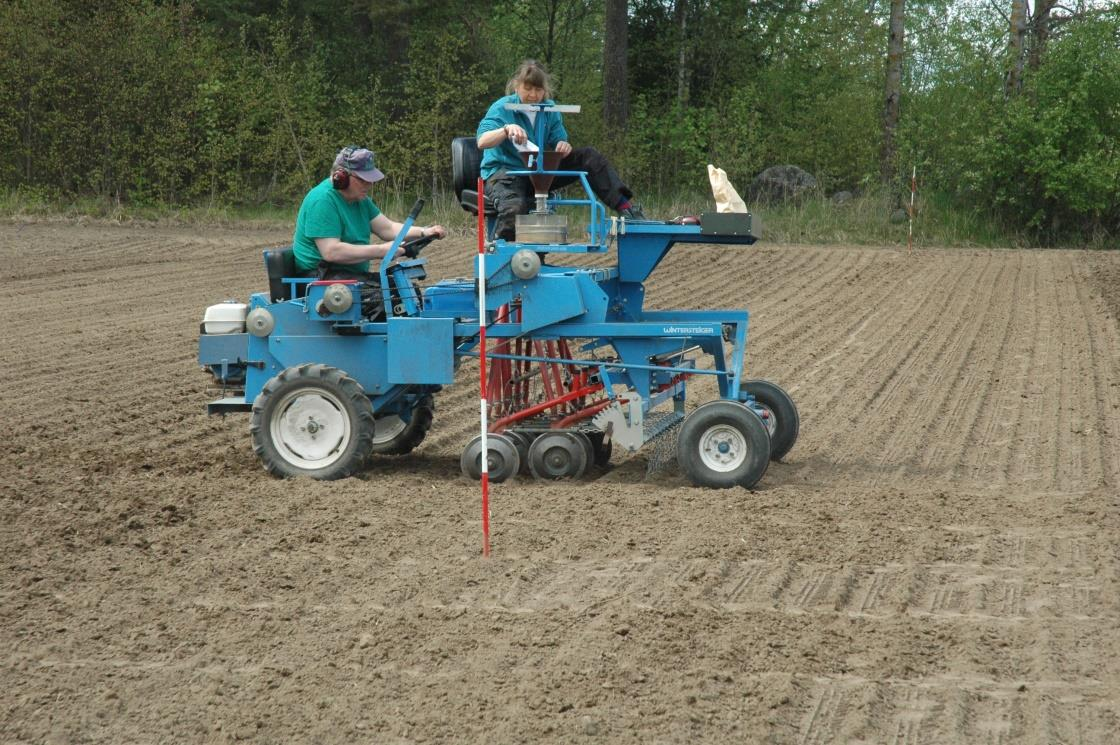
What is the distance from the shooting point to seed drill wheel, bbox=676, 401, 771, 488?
761 cm

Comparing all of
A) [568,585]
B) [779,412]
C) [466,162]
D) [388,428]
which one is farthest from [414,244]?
[568,585]

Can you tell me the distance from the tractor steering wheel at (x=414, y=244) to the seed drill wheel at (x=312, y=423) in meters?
0.93

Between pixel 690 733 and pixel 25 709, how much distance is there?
2251 mm

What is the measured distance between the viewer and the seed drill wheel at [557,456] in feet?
26.3

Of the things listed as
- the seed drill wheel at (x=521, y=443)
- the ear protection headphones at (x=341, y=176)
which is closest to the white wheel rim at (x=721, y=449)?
the seed drill wheel at (x=521, y=443)

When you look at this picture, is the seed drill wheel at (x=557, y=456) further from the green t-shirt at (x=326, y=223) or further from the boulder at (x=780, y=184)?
the boulder at (x=780, y=184)

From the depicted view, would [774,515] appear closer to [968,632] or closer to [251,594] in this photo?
[968,632]

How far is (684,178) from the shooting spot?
3134 cm

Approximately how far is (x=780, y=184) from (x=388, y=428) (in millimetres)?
21799

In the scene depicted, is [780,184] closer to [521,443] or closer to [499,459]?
[521,443]

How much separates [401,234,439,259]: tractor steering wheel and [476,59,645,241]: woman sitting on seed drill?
425 millimetres

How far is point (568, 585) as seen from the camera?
5.79 m

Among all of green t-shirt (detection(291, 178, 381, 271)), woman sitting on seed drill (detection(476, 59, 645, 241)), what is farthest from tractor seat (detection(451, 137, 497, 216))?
green t-shirt (detection(291, 178, 381, 271))

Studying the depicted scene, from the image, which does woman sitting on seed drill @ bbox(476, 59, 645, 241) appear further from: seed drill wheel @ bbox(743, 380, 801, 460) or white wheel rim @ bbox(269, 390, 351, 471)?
white wheel rim @ bbox(269, 390, 351, 471)
